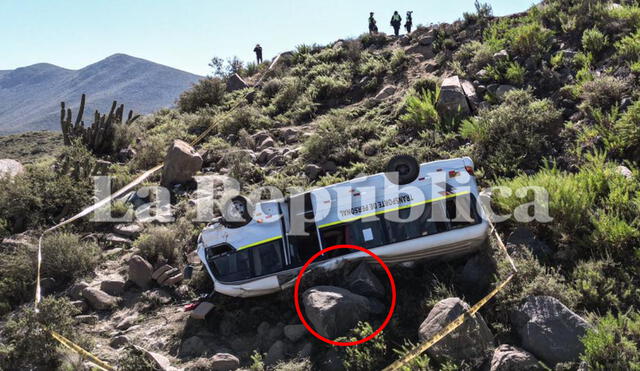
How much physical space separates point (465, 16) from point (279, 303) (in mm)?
16813

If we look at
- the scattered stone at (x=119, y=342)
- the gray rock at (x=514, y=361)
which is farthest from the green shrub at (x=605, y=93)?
the scattered stone at (x=119, y=342)

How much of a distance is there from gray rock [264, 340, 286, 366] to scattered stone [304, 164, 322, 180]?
6.02 meters

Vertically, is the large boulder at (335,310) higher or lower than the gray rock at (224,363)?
higher

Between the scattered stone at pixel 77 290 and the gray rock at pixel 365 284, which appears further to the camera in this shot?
the scattered stone at pixel 77 290

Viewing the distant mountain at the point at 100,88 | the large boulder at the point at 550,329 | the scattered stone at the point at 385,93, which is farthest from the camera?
the distant mountain at the point at 100,88

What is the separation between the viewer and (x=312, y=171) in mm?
Answer: 12984

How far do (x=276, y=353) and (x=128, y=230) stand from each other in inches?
247

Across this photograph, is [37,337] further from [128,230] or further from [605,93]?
[605,93]

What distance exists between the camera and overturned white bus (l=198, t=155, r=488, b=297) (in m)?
8.23

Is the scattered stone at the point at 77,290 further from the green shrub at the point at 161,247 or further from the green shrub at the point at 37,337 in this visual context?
the green shrub at the point at 161,247

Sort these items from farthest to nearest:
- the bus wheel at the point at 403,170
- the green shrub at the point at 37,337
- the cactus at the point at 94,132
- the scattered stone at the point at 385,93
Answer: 1. the cactus at the point at 94,132
2. the scattered stone at the point at 385,93
3. the bus wheel at the point at 403,170
4. the green shrub at the point at 37,337

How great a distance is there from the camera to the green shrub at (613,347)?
5691mm

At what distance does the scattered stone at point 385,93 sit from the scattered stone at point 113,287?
1112 centimetres

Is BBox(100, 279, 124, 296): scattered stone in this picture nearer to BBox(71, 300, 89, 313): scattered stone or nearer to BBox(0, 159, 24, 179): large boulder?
BBox(71, 300, 89, 313): scattered stone
